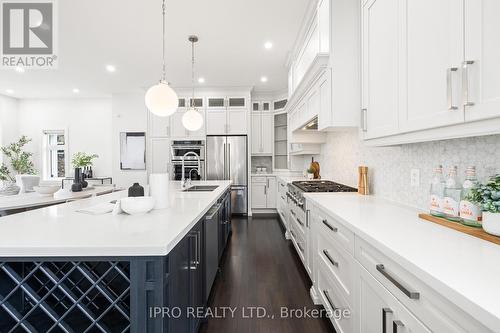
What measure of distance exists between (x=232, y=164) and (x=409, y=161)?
434cm

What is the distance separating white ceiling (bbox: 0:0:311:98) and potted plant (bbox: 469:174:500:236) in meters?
2.68

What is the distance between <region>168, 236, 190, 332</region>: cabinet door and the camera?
117 cm

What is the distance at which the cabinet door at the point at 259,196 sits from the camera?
6152 mm

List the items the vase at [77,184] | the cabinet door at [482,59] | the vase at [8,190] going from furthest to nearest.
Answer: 1. the vase at [77,184]
2. the vase at [8,190]
3. the cabinet door at [482,59]

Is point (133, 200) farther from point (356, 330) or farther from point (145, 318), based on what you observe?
point (356, 330)

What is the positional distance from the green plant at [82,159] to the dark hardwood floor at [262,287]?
4.89m

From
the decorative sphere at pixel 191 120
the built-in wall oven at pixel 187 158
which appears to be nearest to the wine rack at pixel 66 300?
the decorative sphere at pixel 191 120

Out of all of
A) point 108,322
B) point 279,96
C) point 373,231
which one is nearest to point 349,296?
point 373,231

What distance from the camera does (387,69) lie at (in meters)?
1.59

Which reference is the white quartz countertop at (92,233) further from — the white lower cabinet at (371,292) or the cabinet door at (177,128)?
the cabinet door at (177,128)

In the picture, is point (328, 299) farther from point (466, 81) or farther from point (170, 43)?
point (170, 43)

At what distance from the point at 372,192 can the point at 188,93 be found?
198 inches

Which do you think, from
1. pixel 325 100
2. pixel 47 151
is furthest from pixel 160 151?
pixel 325 100

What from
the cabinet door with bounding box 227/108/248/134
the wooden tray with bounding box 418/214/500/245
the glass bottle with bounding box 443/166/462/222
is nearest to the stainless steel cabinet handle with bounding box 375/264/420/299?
the wooden tray with bounding box 418/214/500/245
